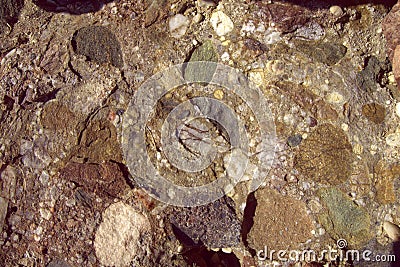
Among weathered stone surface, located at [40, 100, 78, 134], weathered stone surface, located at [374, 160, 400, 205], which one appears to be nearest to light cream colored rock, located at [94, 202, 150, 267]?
weathered stone surface, located at [40, 100, 78, 134]

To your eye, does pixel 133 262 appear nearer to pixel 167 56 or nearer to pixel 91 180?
pixel 91 180

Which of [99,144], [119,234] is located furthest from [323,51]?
[119,234]

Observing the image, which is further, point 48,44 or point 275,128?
point 48,44

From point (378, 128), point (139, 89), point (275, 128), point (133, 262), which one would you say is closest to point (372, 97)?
point (378, 128)

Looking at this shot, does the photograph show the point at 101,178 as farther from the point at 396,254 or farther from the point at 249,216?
the point at 396,254

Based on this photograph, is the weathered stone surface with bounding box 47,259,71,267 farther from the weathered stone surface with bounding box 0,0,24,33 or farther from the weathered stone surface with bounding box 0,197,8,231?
A: the weathered stone surface with bounding box 0,0,24,33

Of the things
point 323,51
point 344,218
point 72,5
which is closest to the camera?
point 344,218

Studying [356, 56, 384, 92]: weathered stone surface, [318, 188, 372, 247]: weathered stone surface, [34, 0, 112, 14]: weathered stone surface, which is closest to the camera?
[318, 188, 372, 247]: weathered stone surface
